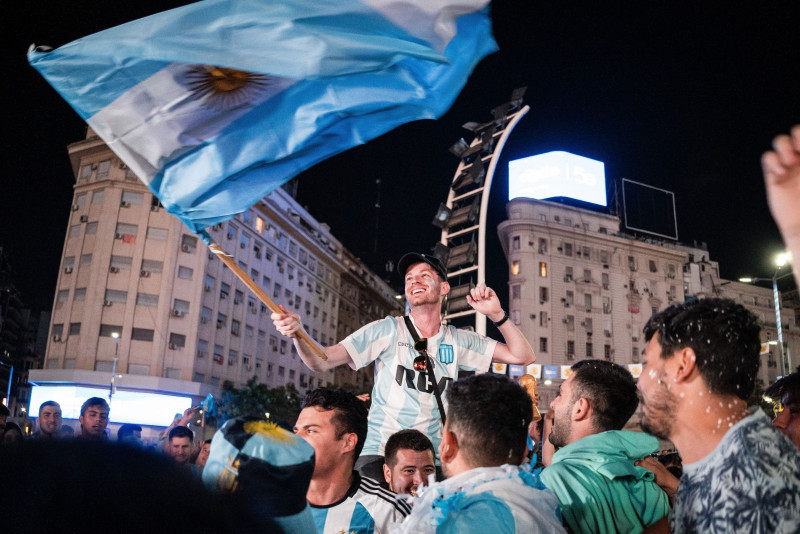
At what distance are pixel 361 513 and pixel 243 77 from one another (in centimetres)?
299

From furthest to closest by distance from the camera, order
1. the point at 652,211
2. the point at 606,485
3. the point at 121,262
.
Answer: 1. the point at 652,211
2. the point at 121,262
3. the point at 606,485

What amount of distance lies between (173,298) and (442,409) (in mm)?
48674

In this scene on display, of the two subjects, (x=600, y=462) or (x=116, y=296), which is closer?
(x=600, y=462)

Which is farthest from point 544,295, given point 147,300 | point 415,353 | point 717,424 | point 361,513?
point 717,424

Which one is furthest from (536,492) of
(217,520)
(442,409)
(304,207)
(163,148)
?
(304,207)

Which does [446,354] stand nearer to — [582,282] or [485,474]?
[485,474]

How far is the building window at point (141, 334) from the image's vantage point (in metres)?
48.2

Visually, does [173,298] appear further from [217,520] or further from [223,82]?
[217,520]

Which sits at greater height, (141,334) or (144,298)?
(144,298)

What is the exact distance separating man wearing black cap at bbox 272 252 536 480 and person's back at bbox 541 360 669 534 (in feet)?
5.16

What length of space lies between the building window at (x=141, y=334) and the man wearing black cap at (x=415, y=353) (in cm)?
4732

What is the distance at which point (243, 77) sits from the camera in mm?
4406

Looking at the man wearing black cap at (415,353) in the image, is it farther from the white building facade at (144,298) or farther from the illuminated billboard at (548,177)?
the illuminated billboard at (548,177)

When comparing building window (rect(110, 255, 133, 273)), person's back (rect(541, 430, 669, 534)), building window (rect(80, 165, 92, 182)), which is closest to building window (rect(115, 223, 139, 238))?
building window (rect(110, 255, 133, 273))
